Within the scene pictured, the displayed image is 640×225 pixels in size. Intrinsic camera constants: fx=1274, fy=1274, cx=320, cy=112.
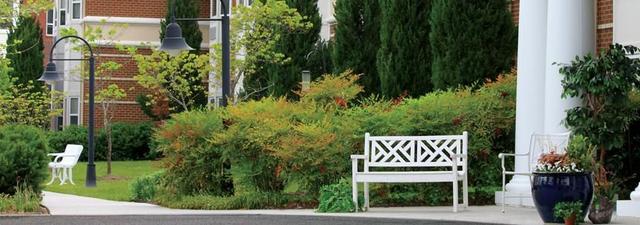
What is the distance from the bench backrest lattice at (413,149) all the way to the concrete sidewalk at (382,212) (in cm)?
63

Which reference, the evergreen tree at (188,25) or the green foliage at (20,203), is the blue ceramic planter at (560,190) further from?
the evergreen tree at (188,25)

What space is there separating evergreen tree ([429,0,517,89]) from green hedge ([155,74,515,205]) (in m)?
2.80

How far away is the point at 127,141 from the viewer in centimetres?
4119

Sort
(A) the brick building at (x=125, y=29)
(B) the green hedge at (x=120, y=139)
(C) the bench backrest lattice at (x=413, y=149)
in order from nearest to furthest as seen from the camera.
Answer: (C) the bench backrest lattice at (x=413, y=149) → (B) the green hedge at (x=120, y=139) → (A) the brick building at (x=125, y=29)

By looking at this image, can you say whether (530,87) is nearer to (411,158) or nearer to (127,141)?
(411,158)

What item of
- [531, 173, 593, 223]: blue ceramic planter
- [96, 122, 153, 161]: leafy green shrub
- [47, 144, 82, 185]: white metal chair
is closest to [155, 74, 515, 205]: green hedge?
[531, 173, 593, 223]: blue ceramic planter

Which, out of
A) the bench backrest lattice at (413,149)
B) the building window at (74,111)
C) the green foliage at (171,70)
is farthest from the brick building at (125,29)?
the bench backrest lattice at (413,149)

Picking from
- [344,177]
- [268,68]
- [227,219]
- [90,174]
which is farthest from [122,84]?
[227,219]

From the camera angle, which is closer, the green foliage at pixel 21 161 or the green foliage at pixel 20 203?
the green foliage at pixel 20 203

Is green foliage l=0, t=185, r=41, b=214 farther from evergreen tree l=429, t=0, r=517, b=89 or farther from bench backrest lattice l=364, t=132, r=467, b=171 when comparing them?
evergreen tree l=429, t=0, r=517, b=89

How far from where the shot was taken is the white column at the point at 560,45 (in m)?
16.6

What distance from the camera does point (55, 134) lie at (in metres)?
40.7

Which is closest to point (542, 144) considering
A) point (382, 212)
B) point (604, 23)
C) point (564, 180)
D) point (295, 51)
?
point (382, 212)

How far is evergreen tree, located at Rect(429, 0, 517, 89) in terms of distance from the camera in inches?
850
